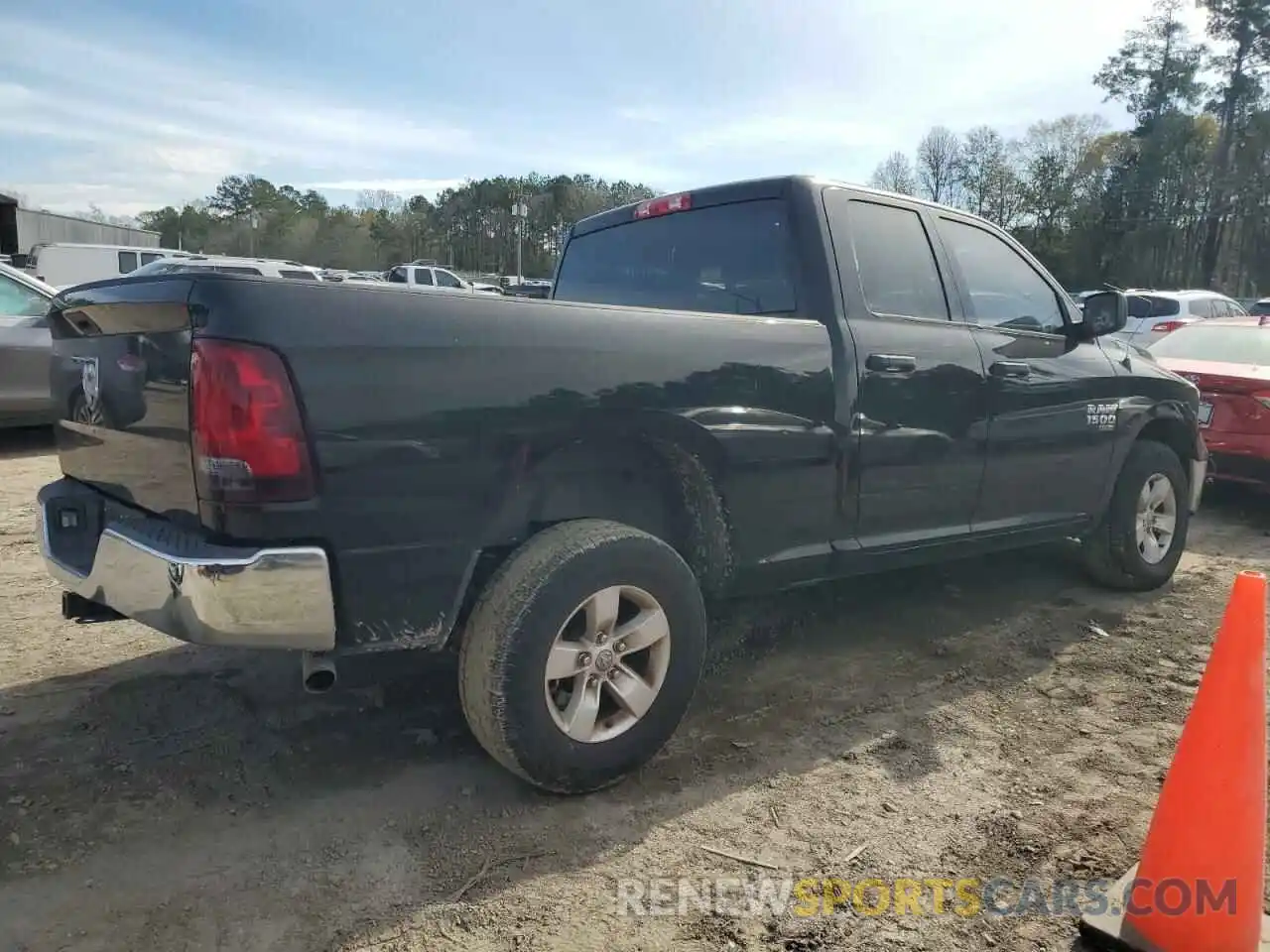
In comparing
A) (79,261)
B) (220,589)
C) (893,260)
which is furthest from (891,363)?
(79,261)

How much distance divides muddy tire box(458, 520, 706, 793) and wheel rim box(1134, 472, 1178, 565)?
3.19 meters

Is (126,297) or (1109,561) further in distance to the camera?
(1109,561)

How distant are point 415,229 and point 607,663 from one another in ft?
210

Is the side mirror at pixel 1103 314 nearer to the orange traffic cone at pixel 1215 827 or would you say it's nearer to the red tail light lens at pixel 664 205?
the red tail light lens at pixel 664 205

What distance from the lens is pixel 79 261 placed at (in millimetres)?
21781

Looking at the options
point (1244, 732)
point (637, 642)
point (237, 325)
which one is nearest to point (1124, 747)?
point (1244, 732)

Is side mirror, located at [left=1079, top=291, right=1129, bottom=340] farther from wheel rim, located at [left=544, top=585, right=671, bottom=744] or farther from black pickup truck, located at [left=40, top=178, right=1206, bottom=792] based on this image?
wheel rim, located at [left=544, top=585, right=671, bottom=744]

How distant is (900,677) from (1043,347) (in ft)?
5.73

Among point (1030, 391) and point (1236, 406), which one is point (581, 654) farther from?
point (1236, 406)

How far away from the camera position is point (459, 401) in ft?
7.73

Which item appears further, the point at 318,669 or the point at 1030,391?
the point at 1030,391

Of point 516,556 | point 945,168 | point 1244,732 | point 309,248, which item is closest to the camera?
point 1244,732

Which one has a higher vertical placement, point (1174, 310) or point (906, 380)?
point (1174, 310)

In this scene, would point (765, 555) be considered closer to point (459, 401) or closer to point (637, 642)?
point (637, 642)
